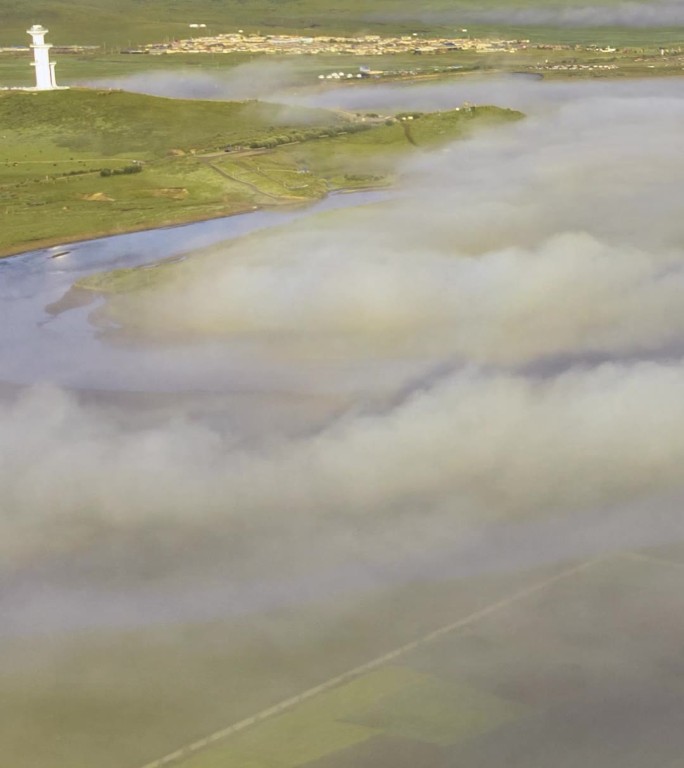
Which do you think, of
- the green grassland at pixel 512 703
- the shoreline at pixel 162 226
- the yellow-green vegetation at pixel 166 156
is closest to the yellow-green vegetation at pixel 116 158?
the yellow-green vegetation at pixel 166 156

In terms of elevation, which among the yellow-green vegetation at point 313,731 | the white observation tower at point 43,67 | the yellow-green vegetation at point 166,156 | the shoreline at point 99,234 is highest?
the white observation tower at point 43,67

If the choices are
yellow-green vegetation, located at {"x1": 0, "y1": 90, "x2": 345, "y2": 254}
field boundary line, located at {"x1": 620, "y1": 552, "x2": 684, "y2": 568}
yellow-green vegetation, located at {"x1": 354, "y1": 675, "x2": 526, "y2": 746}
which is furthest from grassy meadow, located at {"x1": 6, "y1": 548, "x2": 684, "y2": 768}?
yellow-green vegetation, located at {"x1": 0, "y1": 90, "x2": 345, "y2": 254}

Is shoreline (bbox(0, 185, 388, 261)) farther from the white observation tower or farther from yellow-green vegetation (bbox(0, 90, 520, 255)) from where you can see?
the white observation tower

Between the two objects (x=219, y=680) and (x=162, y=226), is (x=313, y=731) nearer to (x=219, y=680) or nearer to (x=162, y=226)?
(x=219, y=680)

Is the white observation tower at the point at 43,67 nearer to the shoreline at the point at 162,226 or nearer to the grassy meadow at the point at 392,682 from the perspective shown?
the shoreline at the point at 162,226

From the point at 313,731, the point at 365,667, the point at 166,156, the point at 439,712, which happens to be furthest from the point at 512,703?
the point at 166,156
